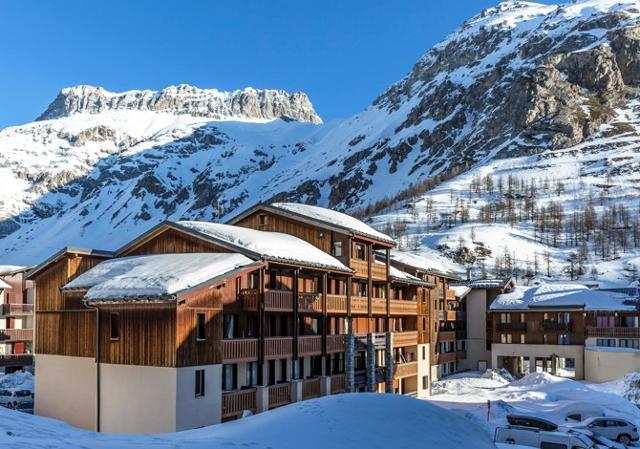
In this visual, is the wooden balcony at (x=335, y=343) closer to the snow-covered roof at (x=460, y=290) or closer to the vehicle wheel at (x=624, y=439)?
the vehicle wheel at (x=624, y=439)

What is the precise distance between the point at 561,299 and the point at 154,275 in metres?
48.0

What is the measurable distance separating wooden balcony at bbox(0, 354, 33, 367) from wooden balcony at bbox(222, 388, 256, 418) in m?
36.8

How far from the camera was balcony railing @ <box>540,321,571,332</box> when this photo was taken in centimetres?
6223

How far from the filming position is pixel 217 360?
94.2 feet

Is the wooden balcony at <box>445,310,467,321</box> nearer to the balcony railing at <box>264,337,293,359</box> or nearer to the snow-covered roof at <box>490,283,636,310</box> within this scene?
the snow-covered roof at <box>490,283,636,310</box>

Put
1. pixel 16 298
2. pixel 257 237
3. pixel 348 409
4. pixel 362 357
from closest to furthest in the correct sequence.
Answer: pixel 348 409 → pixel 257 237 → pixel 362 357 → pixel 16 298

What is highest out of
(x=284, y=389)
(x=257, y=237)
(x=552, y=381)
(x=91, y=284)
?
(x=257, y=237)

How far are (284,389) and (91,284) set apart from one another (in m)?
11.3

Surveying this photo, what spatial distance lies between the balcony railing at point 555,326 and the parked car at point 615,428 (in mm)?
26794

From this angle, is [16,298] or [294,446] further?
[16,298]

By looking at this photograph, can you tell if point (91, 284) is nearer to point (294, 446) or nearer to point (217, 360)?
point (217, 360)

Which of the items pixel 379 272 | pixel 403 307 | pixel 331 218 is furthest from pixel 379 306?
pixel 331 218

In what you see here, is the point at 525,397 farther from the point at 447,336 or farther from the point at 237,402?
the point at 237,402

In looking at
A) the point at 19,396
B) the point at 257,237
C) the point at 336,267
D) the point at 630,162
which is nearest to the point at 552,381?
the point at 336,267
